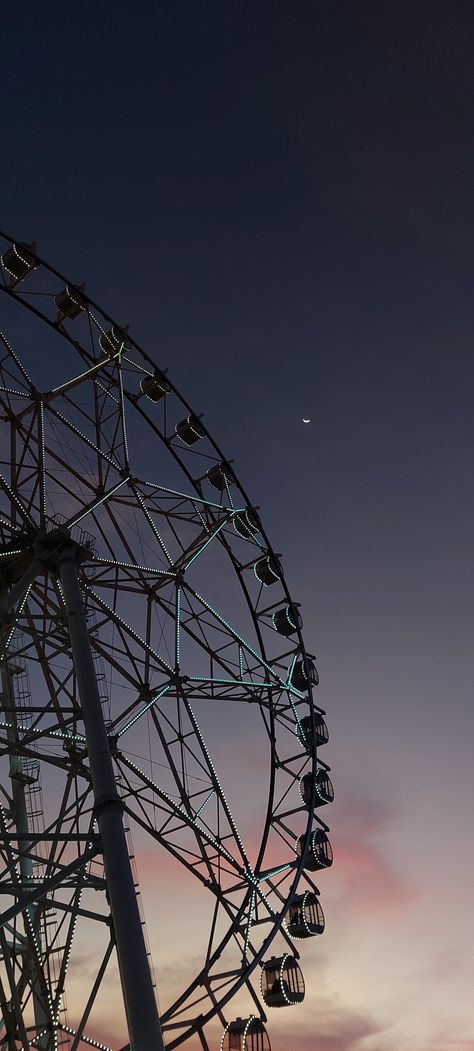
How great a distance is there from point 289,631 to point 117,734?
31.5ft

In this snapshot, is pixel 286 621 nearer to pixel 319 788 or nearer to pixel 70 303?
pixel 319 788

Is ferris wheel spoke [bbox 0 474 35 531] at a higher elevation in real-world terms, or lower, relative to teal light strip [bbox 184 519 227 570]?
lower

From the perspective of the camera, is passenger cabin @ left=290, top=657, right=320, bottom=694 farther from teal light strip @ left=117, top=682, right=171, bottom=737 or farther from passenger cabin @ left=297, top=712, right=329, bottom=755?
teal light strip @ left=117, top=682, right=171, bottom=737

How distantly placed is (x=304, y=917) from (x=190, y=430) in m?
13.2

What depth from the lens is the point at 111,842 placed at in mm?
12727

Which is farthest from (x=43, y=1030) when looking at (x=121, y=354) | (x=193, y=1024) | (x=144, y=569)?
(x=121, y=354)

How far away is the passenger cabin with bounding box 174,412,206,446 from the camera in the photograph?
2519cm

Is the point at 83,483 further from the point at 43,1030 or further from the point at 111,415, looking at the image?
the point at 43,1030

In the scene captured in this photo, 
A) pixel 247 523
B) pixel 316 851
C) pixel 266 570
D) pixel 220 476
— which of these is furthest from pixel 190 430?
pixel 316 851

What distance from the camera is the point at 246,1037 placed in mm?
17594

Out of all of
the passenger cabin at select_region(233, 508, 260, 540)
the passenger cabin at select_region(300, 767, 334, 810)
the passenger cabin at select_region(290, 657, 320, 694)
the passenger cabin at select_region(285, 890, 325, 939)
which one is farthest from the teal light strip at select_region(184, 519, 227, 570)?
the passenger cabin at select_region(285, 890, 325, 939)

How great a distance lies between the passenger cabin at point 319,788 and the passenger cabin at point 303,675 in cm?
252

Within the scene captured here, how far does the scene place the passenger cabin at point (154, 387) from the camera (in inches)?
939

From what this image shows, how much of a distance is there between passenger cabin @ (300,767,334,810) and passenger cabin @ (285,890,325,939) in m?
2.42
